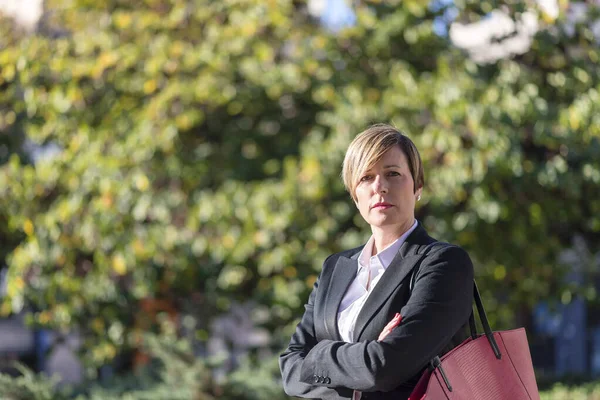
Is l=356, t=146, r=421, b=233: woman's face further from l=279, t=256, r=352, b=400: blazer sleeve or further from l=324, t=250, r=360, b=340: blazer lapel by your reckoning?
l=279, t=256, r=352, b=400: blazer sleeve

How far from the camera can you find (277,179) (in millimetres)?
7562

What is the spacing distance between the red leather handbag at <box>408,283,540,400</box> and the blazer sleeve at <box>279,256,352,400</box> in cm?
30

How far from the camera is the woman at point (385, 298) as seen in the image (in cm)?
225

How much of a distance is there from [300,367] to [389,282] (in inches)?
15.1

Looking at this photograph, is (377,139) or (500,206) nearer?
(377,139)

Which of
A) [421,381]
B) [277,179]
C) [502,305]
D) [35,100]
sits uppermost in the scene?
[35,100]

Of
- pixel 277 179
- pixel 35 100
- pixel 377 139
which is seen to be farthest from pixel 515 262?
pixel 377 139

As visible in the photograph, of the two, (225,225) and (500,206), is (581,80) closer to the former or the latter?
(500,206)

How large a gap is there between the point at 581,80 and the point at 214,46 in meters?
3.11

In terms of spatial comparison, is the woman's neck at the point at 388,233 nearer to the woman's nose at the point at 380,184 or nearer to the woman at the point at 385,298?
the woman at the point at 385,298

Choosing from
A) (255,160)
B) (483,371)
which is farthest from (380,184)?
(255,160)

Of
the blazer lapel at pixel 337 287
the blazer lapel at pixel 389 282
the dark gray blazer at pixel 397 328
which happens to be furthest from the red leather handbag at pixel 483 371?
the blazer lapel at pixel 337 287

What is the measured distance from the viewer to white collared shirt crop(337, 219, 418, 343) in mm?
2434

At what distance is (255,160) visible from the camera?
782 cm
